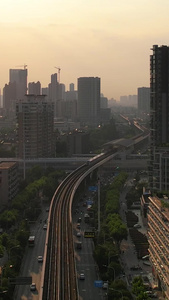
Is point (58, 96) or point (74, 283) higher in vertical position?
point (58, 96)

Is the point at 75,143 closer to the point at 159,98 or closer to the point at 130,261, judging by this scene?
the point at 159,98

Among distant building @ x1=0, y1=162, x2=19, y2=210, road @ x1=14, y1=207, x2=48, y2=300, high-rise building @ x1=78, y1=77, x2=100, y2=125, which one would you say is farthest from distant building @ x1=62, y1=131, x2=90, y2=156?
high-rise building @ x1=78, y1=77, x2=100, y2=125

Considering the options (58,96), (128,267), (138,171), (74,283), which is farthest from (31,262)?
(58,96)

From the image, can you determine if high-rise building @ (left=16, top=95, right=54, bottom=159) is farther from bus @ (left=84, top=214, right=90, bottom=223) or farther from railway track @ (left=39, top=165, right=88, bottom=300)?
railway track @ (left=39, top=165, right=88, bottom=300)

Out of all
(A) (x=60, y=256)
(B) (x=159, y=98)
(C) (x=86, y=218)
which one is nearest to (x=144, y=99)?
(B) (x=159, y=98)

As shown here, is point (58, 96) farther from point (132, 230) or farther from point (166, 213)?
point (166, 213)
